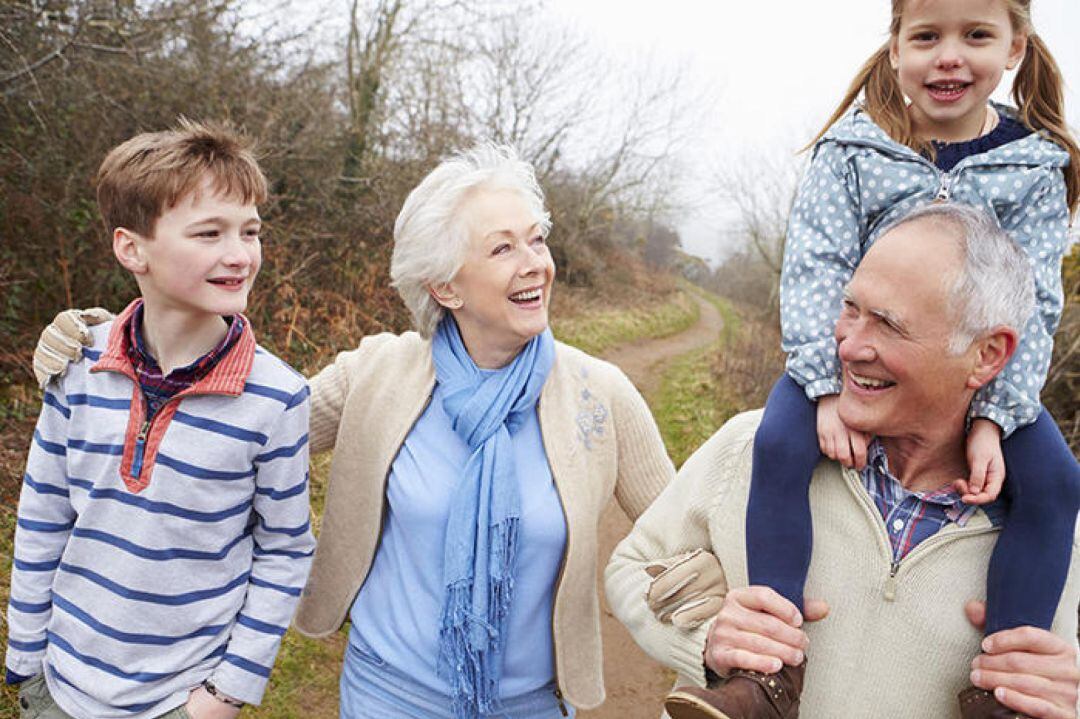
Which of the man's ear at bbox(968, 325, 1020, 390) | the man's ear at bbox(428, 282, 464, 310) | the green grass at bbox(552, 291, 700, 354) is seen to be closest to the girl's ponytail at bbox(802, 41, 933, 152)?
the man's ear at bbox(968, 325, 1020, 390)

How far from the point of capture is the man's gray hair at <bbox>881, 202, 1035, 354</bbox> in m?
1.34

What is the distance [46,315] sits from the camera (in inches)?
233

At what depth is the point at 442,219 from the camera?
2.10 metres

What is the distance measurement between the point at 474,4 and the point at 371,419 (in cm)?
1208

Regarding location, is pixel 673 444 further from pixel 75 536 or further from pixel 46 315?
pixel 75 536

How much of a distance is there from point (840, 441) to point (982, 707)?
0.56 metres

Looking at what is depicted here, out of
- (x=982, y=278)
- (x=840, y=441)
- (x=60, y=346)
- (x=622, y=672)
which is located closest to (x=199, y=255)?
(x=60, y=346)

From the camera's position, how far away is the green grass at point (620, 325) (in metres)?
13.3

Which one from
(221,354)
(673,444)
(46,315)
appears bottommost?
(673,444)

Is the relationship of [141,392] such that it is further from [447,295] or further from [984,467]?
[984,467]

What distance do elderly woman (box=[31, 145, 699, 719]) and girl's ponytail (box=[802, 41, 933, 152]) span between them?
0.92m

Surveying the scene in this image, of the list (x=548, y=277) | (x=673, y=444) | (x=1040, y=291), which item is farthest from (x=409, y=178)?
(x=1040, y=291)

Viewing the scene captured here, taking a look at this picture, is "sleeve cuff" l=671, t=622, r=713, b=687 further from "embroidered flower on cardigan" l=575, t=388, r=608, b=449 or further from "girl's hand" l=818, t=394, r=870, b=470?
"embroidered flower on cardigan" l=575, t=388, r=608, b=449

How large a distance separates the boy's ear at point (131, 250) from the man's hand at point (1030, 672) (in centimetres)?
206
